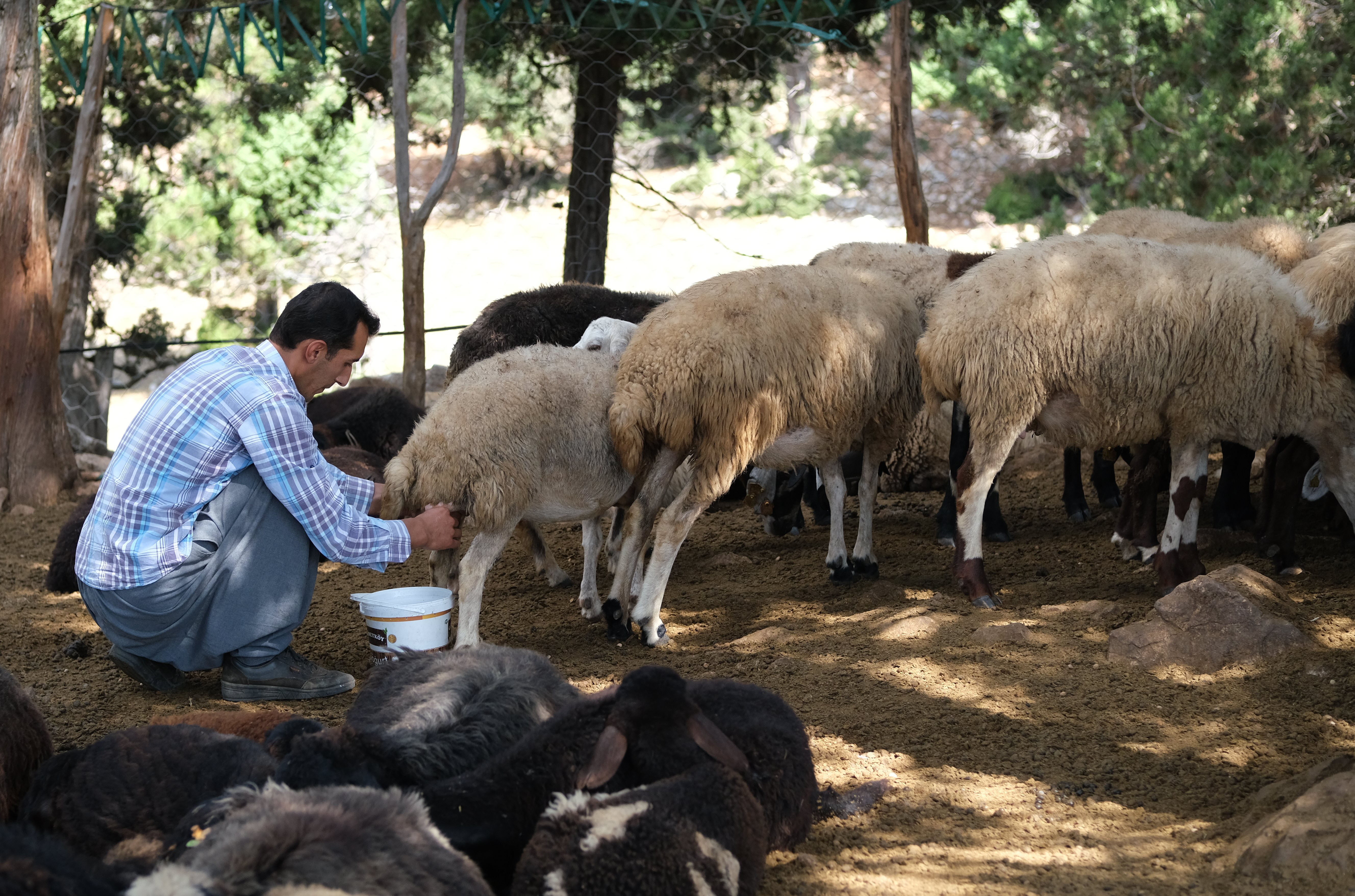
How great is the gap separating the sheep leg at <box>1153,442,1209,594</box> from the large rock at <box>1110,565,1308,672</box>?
0.57 meters

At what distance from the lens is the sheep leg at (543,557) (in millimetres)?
6117

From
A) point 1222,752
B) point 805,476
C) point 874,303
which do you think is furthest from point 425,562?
point 1222,752

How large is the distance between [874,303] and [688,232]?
14860 millimetres

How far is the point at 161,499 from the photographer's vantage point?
4281 millimetres

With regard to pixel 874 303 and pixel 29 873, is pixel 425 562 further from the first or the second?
pixel 29 873

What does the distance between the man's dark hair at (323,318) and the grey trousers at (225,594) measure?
1.73ft

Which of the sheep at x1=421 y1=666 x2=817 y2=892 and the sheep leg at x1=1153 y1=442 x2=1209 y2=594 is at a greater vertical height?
the sheep leg at x1=1153 y1=442 x2=1209 y2=594

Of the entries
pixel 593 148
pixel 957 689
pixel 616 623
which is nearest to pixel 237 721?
pixel 616 623

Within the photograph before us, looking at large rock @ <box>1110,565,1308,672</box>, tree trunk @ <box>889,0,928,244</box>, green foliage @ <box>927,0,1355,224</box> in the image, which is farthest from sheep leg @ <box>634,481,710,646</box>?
green foliage @ <box>927,0,1355,224</box>

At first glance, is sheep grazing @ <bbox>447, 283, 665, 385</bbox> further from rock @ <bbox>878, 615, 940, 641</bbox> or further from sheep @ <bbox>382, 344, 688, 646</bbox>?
rock @ <bbox>878, 615, 940, 641</bbox>

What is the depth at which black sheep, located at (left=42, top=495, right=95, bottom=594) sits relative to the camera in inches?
235

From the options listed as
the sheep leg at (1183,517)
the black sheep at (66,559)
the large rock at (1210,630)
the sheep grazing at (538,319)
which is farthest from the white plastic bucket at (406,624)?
the sheep leg at (1183,517)

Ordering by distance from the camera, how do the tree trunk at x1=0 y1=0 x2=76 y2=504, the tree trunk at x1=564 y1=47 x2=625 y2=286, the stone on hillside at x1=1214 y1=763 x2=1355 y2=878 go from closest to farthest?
the stone on hillside at x1=1214 y1=763 x2=1355 y2=878 < the tree trunk at x1=0 y1=0 x2=76 y2=504 < the tree trunk at x1=564 y1=47 x2=625 y2=286

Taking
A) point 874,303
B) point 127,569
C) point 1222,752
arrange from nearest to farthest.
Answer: point 1222,752, point 127,569, point 874,303
